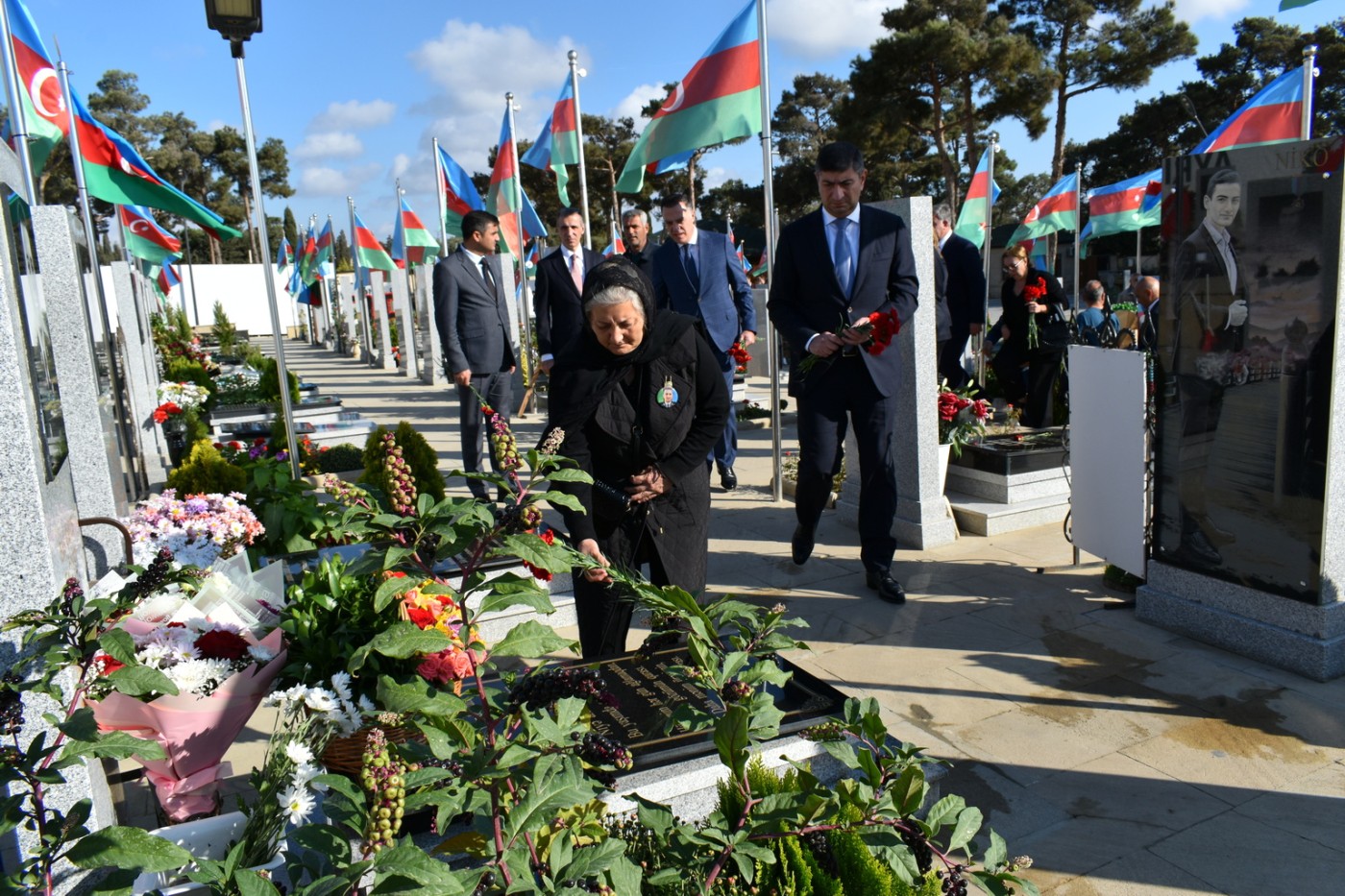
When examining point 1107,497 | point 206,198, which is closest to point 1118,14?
point 1107,497

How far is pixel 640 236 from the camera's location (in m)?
7.25

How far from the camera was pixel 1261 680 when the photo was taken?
3.69 meters

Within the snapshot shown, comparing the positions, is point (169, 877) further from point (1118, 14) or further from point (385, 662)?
point (1118, 14)

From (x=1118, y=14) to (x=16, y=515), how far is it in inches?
1374

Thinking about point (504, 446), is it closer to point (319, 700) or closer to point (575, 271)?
point (319, 700)

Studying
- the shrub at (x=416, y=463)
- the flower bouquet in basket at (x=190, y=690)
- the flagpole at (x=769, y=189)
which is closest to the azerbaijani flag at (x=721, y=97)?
the flagpole at (x=769, y=189)

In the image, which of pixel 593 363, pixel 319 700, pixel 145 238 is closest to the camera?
pixel 319 700

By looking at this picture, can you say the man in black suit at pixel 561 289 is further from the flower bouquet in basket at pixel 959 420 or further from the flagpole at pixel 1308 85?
the flagpole at pixel 1308 85

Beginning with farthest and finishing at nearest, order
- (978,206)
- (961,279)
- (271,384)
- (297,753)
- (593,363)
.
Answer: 1. (978,206)
2. (271,384)
3. (961,279)
4. (593,363)
5. (297,753)

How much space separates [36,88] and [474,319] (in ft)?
12.4

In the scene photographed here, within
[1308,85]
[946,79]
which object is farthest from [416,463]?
[946,79]

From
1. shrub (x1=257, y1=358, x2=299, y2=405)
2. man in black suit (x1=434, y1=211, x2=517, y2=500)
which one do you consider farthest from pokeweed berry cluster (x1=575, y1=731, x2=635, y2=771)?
shrub (x1=257, y1=358, x2=299, y2=405)

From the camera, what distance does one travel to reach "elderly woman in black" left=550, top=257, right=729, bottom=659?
318 cm

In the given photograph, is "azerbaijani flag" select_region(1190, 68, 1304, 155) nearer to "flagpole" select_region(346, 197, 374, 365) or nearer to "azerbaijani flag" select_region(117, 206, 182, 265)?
"azerbaijani flag" select_region(117, 206, 182, 265)
